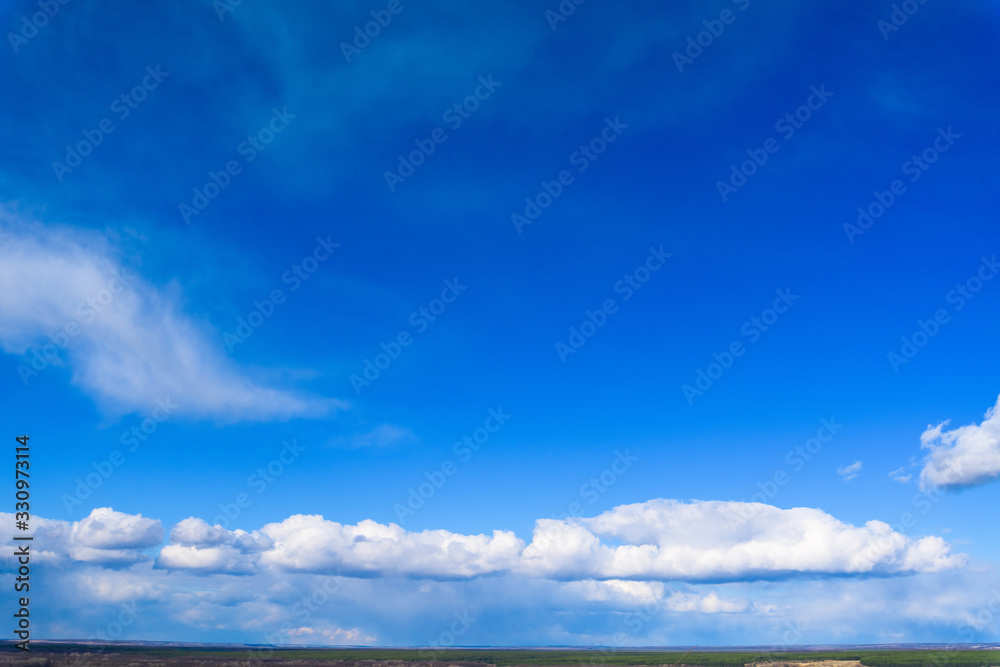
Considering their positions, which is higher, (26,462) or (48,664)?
(26,462)

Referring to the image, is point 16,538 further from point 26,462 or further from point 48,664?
point 48,664

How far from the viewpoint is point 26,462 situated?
63.2m

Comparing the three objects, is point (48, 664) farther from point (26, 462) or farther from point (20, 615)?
point (26, 462)

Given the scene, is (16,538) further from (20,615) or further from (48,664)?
(48,664)

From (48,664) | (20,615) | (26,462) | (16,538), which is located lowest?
(48,664)

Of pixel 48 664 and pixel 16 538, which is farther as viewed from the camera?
pixel 48 664

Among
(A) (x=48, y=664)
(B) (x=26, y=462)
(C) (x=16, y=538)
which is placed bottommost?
(A) (x=48, y=664)

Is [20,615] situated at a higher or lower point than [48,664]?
higher

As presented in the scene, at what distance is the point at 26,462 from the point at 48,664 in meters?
166

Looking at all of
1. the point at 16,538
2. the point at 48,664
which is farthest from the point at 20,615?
the point at 48,664

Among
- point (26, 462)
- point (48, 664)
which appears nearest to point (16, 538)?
point (26, 462)

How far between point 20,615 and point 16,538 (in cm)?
943

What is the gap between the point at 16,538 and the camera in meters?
63.8

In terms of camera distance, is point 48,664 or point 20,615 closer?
point 20,615
